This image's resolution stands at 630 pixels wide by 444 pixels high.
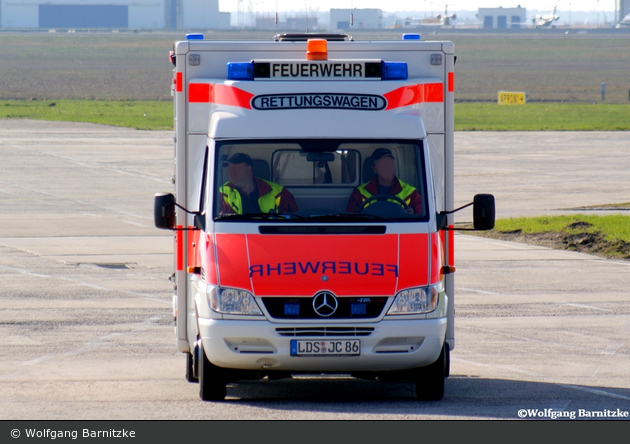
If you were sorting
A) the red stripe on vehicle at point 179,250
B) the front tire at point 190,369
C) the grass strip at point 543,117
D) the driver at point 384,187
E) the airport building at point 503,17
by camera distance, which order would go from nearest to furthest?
1. the driver at point 384,187
2. the red stripe on vehicle at point 179,250
3. the front tire at point 190,369
4. the grass strip at point 543,117
5. the airport building at point 503,17

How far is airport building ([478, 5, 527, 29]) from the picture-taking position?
188m

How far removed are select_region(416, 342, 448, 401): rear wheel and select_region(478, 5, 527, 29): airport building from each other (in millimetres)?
184717

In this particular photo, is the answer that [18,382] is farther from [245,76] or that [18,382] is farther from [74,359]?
[245,76]

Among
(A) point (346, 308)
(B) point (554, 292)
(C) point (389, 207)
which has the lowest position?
(B) point (554, 292)

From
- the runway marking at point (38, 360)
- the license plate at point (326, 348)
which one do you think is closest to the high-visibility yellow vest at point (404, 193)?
the license plate at point (326, 348)

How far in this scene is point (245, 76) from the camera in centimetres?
810

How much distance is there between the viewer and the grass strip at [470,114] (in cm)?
4372

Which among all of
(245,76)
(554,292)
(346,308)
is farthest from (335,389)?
(554,292)

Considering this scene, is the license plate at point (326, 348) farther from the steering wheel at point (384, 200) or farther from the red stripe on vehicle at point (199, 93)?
the red stripe on vehicle at point (199, 93)

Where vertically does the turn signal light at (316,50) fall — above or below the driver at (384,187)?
above

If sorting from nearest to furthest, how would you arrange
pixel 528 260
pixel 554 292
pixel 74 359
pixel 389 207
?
1. pixel 389 207
2. pixel 74 359
3. pixel 554 292
4. pixel 528 260

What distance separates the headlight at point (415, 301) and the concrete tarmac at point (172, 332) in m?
0.79

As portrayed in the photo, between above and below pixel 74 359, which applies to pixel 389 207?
above

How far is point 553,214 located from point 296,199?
13531 mm
